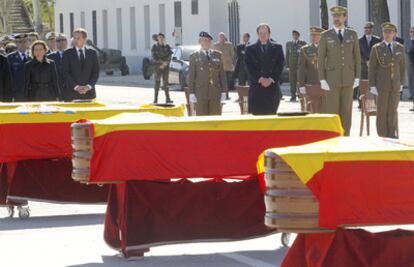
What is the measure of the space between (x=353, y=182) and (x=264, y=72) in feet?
30.0

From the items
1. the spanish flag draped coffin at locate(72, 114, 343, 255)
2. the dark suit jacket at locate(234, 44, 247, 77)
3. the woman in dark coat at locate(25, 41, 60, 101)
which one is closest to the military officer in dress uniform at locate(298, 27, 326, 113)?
the woman in dark coat at locate(25, 41, 60, 101)

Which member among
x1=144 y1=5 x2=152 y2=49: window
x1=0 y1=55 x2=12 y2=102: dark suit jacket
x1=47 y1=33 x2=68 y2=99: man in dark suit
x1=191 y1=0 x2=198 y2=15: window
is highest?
x1=191 y1=0 x2=198 y2=15: window

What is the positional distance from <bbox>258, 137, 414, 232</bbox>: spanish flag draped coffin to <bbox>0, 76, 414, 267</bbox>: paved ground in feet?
7.67

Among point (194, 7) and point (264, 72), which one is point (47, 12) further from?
point (264, 72)

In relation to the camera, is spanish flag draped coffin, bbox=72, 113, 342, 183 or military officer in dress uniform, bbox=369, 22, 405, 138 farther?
military officer in dress uniform, bbox=369, 22, 405, 138

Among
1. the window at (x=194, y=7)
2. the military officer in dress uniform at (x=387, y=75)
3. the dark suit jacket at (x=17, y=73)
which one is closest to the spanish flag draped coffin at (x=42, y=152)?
the dark suit jacket at (x=17, y=73)

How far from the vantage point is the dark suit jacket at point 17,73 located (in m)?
19.2

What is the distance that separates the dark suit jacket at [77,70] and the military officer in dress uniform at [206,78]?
52.2 inches

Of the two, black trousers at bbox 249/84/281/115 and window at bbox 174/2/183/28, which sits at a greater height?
window at bbox 174/2/183/28

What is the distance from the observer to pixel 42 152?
543 inches

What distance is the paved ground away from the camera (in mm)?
10984

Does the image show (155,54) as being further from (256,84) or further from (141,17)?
(141,17)

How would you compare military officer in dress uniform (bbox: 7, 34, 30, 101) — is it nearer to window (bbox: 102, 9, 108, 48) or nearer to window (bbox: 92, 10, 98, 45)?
window (bbox: 102, 9, 108, 48)

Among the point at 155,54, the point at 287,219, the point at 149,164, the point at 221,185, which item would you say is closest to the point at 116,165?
the point at 149,164
